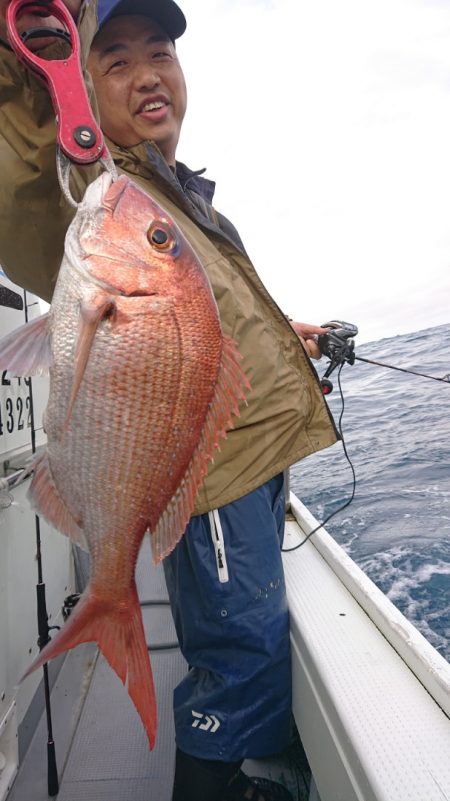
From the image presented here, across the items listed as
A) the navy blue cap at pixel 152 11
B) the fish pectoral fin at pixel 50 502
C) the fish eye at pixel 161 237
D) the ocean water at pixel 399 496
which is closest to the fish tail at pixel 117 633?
the fish pectoral fin at pixel 50 502

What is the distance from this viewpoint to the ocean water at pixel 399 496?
137 inches

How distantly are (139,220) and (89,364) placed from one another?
31 centimetres

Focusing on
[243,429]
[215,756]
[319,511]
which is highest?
[243,429]

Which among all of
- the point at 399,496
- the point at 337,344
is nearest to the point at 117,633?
the point at 337,344

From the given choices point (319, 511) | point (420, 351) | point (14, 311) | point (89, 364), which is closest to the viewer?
point (89, 364)

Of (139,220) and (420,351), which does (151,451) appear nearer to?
(139,220)

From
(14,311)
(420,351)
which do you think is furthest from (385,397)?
(14,311)

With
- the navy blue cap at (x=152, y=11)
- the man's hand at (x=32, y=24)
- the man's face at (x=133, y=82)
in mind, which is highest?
the navy blue cap at (x=152, y=11)

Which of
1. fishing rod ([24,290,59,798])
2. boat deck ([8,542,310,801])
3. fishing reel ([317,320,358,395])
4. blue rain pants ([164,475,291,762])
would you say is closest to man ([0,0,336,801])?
blue rain pants ([164,475,291,762])

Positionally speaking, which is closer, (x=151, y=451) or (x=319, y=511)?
(x=151, y=451)

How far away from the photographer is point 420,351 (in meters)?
16.4

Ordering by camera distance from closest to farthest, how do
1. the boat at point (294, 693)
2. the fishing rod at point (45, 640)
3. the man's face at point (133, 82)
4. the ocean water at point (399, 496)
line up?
the boat at point (294, 693) < the man's face at point (133, 82) < the fishing rod at point (45, 640) < the ocean water at point (399, 496)

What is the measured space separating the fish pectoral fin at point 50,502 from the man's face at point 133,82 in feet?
4.20

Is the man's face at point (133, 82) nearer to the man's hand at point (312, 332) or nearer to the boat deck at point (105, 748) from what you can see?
the man's hand at point (312, 332)
